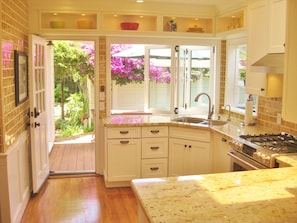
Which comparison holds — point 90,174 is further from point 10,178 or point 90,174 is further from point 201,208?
point 201,208

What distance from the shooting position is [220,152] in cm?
400

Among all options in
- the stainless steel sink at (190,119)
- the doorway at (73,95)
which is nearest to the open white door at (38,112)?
the stainless steel sink at (190,119)

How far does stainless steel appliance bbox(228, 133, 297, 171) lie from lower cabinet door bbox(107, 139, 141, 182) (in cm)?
148

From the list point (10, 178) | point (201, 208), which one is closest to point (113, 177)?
point (10, 178)

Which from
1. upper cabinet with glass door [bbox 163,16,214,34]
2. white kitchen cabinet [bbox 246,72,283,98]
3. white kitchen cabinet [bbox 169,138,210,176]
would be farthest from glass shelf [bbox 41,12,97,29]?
white kitchen cabinet [bbox 246,72,283,98]

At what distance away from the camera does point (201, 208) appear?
1.66 metres

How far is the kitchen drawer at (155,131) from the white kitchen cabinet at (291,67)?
307cm

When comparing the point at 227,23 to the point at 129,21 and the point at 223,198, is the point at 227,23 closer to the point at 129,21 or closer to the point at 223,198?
the point at 129,21

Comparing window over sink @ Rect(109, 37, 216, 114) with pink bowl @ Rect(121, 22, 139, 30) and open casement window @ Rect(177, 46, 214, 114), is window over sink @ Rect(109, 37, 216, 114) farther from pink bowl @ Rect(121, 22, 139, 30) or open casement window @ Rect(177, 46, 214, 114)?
pink bowl @ Rect(121, 22, 139, 30)

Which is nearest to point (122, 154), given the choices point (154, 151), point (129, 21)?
point (154, 151)

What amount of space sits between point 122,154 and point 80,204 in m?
0.84

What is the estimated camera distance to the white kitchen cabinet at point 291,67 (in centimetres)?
139

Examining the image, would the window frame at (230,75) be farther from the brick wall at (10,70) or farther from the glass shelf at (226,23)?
the brick wall at (10,70)

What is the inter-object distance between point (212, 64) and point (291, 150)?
102 inches
